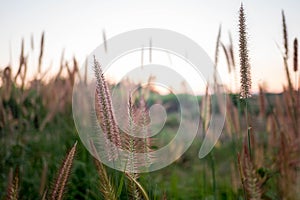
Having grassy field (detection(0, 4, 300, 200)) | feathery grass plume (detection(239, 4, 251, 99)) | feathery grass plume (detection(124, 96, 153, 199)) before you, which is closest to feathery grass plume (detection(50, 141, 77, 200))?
grassy field (detection(0, 4, 300, 200))

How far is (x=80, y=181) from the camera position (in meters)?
2.89

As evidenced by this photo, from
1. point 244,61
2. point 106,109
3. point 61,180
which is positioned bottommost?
point 61,180

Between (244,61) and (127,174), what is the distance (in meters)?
0.43

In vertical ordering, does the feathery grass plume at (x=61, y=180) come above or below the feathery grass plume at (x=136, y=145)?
below

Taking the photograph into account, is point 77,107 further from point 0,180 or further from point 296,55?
point 296,55

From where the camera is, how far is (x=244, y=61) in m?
1.13

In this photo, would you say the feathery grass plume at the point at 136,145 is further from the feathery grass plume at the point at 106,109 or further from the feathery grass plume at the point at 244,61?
the feathery grass plume at the point at 244,61

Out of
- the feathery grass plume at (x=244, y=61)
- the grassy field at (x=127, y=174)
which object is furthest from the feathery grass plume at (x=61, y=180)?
the feathery grass plume at (x=244, y=61)

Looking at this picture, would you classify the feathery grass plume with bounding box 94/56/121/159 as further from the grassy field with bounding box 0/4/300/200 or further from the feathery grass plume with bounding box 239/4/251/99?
the feathery grass plume with bounding box 239/4/251/99

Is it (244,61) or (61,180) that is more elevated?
(244,61)

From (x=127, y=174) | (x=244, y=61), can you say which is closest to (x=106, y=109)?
(x=127, y=174)

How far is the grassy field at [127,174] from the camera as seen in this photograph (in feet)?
3.73

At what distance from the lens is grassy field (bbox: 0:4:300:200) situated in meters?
1.14

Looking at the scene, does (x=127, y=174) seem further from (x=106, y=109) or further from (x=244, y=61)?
(x=244, y=61)
